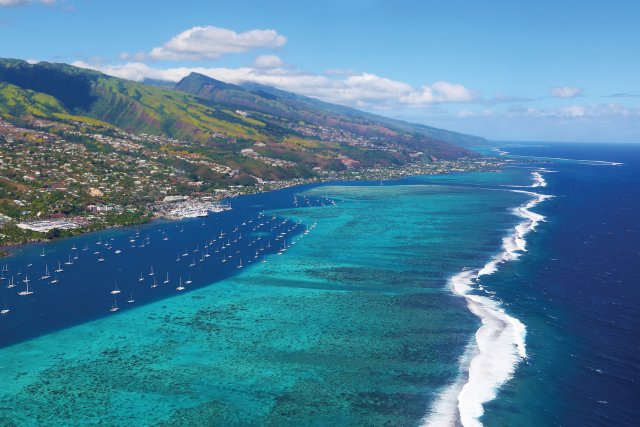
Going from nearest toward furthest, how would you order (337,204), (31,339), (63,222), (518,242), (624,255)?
(31,339)
(624,255)
(518,242)
(63,222)
(337,204)

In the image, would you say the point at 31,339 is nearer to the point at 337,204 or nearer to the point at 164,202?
the point at 164,202

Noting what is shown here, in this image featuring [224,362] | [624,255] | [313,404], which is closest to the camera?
[313,404]

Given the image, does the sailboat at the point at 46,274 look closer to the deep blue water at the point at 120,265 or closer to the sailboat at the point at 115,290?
the deep blue water at the point at 120,265

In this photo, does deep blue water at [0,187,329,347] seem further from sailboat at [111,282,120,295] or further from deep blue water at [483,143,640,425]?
deep blue water at [483,143,640,425]

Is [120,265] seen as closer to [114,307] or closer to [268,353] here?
[114,307]

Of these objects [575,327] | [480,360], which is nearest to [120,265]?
[480,360]

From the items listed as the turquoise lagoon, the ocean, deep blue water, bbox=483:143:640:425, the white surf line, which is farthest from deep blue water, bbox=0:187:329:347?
deep blue water, bbox=483:143:640:425

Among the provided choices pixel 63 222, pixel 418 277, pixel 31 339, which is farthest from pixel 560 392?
pixel 63 222
